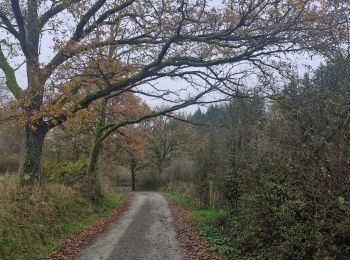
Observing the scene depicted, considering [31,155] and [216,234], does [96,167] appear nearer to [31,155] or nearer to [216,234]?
[31,155]

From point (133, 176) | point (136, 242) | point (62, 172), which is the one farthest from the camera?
point (133, 176)

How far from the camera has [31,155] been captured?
1619 centimetres

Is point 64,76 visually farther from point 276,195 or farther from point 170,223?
point 276,195

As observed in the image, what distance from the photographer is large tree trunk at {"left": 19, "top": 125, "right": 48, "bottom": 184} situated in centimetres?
1598

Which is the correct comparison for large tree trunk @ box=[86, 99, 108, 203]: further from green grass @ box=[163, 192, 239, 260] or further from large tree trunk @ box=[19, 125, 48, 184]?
green grass @ box=[163, 192, 239, 260]

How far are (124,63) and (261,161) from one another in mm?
7509

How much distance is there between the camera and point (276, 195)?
8.88 meters

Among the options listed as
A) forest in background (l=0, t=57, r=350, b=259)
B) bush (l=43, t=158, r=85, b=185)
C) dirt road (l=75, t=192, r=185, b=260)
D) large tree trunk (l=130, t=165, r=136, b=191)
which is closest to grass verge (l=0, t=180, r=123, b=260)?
dirt road (l=75, t=192, r=185, b=260)

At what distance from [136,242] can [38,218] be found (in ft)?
11.5

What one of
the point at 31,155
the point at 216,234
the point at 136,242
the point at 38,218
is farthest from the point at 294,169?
the point at 31,155

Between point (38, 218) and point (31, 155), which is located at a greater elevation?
point (31, 155)

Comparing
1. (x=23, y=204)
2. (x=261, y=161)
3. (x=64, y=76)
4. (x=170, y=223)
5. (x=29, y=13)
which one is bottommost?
(x=170, y=223)

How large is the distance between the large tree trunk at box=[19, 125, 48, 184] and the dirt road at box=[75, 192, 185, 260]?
384cm

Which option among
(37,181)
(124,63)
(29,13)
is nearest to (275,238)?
(124,63)
